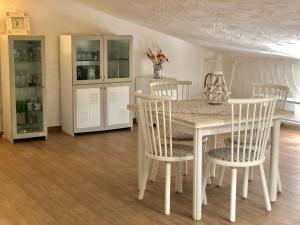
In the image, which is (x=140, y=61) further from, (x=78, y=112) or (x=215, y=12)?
(x=215, y=12)

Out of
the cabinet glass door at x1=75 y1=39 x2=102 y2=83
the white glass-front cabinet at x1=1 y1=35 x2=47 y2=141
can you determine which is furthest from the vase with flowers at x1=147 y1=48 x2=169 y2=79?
the white glass-front cabinet at x1=1 y1=35 x2=47 y2=141

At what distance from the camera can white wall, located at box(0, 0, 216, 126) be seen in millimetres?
6398

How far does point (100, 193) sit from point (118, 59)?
3.10 meters

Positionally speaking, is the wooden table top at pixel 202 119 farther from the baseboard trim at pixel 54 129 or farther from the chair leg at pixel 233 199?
the baseboard trim at pixel 54 129

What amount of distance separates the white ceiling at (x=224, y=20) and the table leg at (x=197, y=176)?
136 cm

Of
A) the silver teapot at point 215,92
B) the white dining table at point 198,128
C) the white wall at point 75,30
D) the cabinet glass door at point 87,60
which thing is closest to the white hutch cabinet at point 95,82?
the cabinet glass door at point 87,60

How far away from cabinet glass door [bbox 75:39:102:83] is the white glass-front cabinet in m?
0.54

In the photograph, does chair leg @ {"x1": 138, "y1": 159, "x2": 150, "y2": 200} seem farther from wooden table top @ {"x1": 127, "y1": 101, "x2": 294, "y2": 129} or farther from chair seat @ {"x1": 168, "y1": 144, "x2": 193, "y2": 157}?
wooden table top @ {"x1": 127, "y1": 101, "x2": 294, "y2": 129}

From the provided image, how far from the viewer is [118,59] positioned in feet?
22.3

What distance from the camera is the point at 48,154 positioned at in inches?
214

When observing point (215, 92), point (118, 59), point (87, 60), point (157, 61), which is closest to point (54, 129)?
point (87, 60)

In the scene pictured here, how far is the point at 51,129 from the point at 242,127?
383 centimetres

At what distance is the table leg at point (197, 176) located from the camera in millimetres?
3428

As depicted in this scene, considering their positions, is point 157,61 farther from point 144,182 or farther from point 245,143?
point 245,143
